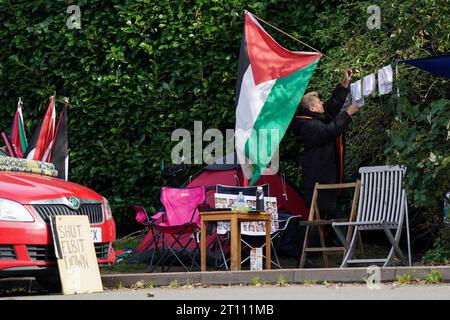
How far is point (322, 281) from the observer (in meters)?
11.1

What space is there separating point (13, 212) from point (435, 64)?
4.53 meters

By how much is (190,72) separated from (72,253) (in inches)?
185

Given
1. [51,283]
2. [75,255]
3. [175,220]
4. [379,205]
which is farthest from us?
[175,220]

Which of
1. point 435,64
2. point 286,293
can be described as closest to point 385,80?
point 435,64

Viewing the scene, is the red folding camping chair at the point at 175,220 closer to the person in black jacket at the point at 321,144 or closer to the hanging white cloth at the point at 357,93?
the person in black jacket at the point at 321,144

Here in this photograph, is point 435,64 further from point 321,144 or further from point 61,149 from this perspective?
point 61,149

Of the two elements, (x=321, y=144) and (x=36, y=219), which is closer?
(x=36, y=219)

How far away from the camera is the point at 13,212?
1092cm

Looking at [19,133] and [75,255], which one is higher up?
[19,133]

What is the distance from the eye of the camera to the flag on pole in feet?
48.8

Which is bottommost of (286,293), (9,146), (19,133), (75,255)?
(286,293)

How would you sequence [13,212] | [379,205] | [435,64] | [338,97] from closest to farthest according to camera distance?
[13,212] → [435,64] → [379,205] → [338,97]

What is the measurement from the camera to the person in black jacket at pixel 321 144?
13.6m
